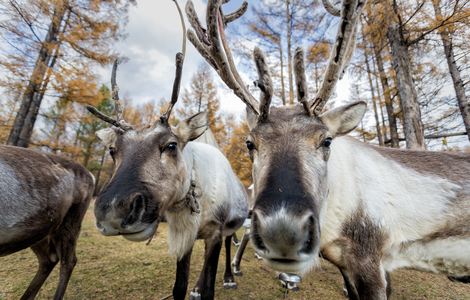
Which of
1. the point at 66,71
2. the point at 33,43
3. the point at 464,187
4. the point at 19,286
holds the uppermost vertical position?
the point at 33,43

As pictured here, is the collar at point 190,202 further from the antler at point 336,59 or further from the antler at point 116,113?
the antler at point 336,59

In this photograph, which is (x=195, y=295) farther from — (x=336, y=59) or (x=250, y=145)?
(x=336, y=59)

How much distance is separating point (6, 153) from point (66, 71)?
837cm

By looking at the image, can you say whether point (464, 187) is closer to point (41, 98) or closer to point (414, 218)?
point (414, 218)

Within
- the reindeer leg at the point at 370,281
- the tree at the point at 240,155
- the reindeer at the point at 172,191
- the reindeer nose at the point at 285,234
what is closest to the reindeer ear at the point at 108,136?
the reindeer at the point at 172,191

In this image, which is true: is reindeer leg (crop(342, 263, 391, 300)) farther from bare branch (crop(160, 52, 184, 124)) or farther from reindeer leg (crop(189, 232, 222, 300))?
bare branch (crop(160, 52, 184, 124))

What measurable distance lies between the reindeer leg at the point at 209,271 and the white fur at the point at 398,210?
4.97 feet

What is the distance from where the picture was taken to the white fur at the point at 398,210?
77.9 inches

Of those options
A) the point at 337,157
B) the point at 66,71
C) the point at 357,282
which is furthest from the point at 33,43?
the point at 357,282

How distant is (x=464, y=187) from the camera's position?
218 centimetres

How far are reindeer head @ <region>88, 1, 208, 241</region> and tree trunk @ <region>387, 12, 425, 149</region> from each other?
5397mm

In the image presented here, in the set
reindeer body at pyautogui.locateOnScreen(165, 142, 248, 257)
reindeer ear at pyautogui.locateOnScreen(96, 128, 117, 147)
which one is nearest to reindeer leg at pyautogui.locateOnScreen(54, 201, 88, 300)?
reindeer ear at pyautogui.locateOnScreen(96, 128, 117, 147)

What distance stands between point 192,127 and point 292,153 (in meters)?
1.48

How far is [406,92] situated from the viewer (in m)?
6.07
